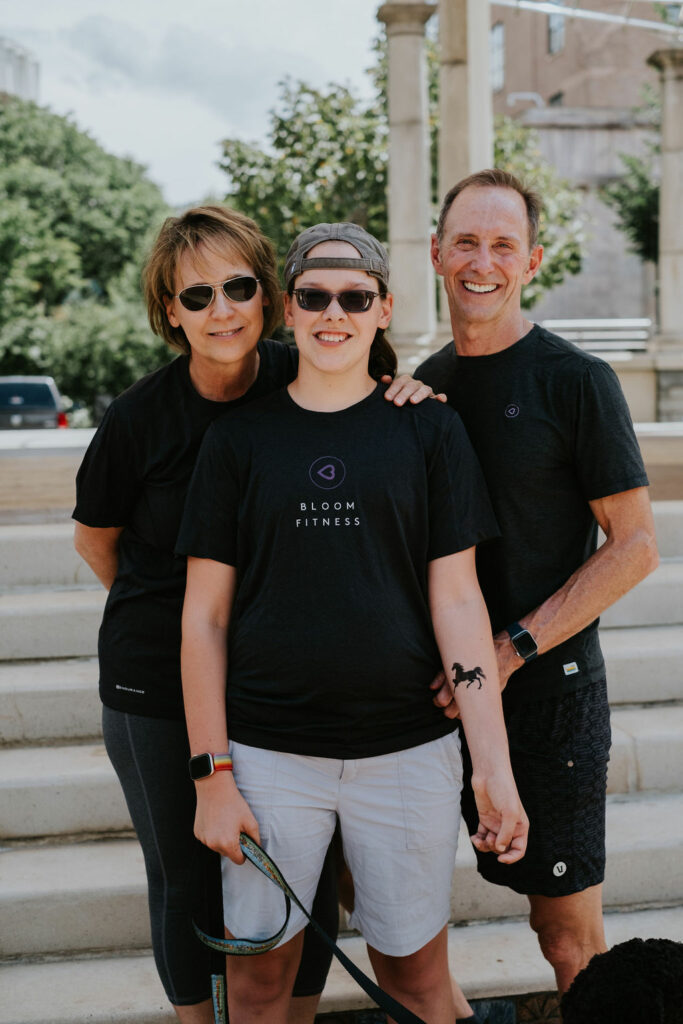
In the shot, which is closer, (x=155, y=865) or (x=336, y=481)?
(x=336, y=481)

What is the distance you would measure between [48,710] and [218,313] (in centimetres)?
203

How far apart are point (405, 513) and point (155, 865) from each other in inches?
43.5

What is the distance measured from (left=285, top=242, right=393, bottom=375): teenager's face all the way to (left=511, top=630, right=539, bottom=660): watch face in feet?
2.32

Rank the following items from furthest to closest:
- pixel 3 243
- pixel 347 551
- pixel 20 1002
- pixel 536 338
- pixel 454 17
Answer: pixel 3 243 < pixel 454 17 < pixel 20 1002 < pixel 536 338 < pixel 347 551

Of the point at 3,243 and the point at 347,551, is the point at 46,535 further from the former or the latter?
the point at 3,243

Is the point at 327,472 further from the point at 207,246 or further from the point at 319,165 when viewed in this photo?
the point at 319,165

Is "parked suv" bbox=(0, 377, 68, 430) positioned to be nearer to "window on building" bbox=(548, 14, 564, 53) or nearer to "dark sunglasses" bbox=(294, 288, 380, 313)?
"dark sunglasses" bbox=(294, 288, 380, 313)

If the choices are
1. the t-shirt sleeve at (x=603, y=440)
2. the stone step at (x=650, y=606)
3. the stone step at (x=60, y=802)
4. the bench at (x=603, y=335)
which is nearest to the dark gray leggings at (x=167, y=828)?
the stone step at (x=60, y=802)

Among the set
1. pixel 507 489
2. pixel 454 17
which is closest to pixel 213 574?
pixel 507 489

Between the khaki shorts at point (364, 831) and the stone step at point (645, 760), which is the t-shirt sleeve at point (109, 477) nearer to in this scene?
the khaki shorts at point (364, 831)

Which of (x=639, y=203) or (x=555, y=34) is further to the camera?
(x=555, y=34)

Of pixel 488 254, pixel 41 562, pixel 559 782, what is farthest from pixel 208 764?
pixel 41 562

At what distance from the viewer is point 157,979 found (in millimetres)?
2936

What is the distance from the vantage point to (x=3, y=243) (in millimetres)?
29344
